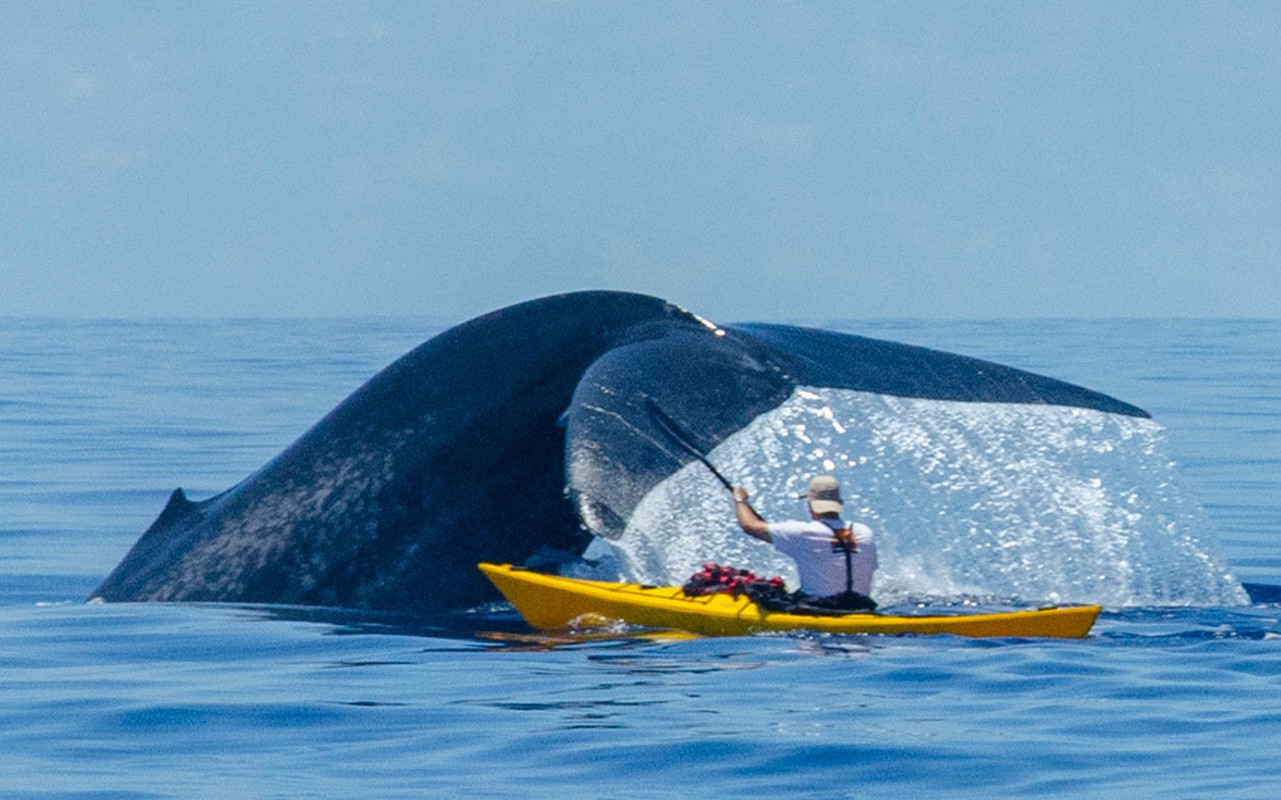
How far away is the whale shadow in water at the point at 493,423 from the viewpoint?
957 cm

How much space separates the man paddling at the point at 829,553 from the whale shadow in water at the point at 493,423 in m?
1.03

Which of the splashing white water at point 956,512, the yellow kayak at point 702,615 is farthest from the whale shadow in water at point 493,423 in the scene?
the splashing white water at point 956,512

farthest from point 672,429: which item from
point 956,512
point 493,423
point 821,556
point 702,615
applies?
point 956,512

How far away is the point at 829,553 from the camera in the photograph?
10.6 m

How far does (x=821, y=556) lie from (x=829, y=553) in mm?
41

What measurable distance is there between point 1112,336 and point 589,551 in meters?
58.8

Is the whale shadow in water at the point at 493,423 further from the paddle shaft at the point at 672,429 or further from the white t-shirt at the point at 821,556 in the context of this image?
the white t-shirt at the point at 821,556

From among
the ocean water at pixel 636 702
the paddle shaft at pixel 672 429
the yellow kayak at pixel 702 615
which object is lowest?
the ocean water at pixel 636 702

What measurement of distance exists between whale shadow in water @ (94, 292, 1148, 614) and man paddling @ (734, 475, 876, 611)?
3.39 feet

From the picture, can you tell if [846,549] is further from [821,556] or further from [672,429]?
[672,429]

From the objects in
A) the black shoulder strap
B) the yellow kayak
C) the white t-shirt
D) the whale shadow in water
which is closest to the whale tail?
the whale shadow in water

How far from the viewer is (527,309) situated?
10148mm

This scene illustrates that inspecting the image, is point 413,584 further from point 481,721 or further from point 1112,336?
point 1112,336

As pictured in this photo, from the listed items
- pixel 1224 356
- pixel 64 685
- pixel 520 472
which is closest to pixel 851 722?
pixel 520 472
